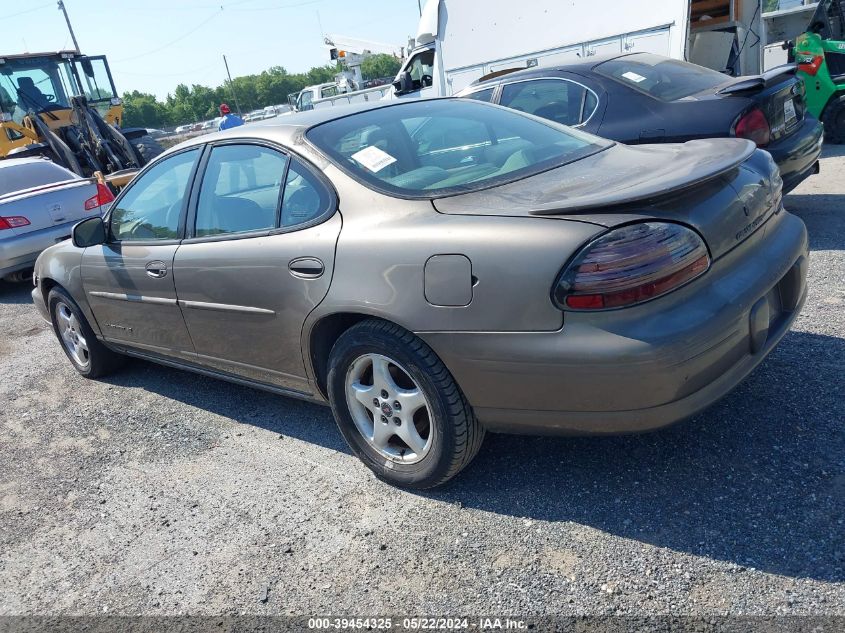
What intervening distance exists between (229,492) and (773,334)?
2.40 m

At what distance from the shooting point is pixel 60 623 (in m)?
2.47

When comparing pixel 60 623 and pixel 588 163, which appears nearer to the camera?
pixel 60 623

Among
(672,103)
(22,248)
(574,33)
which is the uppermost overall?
(574,33)

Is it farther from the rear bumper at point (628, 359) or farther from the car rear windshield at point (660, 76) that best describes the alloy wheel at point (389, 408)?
the car rear windshield at point (660, 76)

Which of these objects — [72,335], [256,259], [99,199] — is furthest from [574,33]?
[256,259]

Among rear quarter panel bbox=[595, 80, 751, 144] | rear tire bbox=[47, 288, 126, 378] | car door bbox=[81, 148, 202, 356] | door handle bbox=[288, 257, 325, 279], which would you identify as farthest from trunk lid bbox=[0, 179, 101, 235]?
door handle bbox=[288, 257, 325, 279]

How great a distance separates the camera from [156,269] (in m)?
3.63

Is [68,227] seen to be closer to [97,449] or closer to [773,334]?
[97,449]

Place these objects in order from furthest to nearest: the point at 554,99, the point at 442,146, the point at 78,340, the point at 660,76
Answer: the point at 554,99 → the point at 660,76 → the point at 78,340 → the point at 442,146

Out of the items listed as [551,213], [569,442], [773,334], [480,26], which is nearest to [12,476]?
[569,442]

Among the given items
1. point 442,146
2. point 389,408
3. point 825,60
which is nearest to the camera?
point 389,408

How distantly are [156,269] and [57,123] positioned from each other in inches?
472

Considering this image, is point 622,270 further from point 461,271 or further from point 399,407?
point 399,407

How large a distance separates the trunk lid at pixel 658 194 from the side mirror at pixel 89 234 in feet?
8.01
